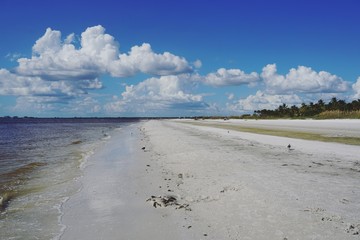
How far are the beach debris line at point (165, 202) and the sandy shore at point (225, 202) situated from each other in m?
0.06

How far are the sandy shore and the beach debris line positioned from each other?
0.06m

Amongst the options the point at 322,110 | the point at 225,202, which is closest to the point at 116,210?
the point at 225,202

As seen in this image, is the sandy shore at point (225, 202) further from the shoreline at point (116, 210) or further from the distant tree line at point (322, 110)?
the distant tree line at point (322, 110)

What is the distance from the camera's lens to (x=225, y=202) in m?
8.79

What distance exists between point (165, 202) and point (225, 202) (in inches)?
66.3

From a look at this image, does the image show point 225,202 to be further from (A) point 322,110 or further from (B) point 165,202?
(A) point 322,110

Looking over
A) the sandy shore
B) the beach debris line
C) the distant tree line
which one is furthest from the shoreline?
the distant tree line

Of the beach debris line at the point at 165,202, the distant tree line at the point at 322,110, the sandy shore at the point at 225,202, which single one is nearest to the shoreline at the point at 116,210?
the sandy shore at the point at 225,202

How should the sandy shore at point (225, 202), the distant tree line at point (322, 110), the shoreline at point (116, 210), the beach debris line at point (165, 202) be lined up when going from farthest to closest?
the distant tree line at point (322, 110) < the beach debris line at point (165, 202) < the shoreline at point (116, 210) < the sandy shore at point (225, 202)

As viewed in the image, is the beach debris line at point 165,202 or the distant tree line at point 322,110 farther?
the distant tree line at point 322,110

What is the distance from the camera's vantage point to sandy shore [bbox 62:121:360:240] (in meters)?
6.74

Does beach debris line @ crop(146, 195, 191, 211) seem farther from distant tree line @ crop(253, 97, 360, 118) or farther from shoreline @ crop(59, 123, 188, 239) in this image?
distant tree line @ crop(253, 97, 360, 118)

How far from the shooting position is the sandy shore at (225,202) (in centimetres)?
674

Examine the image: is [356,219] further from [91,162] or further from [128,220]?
[91,162]
